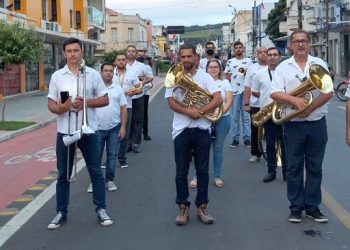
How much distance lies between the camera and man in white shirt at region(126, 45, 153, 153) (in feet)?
34.7

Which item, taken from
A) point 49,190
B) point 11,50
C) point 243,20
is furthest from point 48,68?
point 243,20

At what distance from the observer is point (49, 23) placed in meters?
36.2

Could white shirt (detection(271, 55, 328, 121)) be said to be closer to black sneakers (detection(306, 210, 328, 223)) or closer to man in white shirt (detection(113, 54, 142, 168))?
black sneakers (detection(306, 210, 328, 223))

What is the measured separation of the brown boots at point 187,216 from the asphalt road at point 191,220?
6cm

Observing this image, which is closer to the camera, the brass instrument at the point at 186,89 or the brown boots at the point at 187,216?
the brass instrument at the point at 186,89

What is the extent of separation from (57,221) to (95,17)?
47377mm

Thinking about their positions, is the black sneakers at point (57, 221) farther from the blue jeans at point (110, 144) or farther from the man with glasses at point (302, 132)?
the man with glasses at point (302, 132)

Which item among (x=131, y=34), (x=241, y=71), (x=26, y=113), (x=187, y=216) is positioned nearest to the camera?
(x=187, y=216)

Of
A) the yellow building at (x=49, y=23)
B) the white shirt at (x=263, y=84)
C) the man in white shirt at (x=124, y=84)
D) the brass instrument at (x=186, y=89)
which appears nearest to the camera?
the brass instrument at (x=186, y=89)

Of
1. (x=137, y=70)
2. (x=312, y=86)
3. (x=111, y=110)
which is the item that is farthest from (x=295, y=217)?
(x=137, y=70)

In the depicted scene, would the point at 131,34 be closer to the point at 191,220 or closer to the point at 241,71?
the point at 241,71

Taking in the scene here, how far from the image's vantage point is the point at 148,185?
829 centimetres

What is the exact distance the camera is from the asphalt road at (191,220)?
559 centimetres

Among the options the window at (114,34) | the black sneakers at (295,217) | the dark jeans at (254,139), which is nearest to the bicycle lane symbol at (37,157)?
the dark jeans at (254,139)
